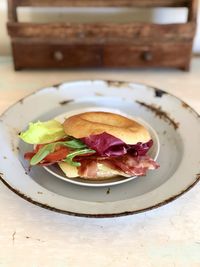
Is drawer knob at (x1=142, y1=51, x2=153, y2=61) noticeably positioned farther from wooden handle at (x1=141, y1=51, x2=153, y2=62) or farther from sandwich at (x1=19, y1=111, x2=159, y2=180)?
sandwich at (x1=19, y1=111, x2=159, y2=180)

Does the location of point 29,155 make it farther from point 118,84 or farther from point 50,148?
point 118,84

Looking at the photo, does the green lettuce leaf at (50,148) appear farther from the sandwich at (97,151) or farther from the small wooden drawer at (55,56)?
the small wooden drawer at (55,56)

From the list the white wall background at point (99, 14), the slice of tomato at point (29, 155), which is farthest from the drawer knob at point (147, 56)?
the slice of tomato at point (29, 155)

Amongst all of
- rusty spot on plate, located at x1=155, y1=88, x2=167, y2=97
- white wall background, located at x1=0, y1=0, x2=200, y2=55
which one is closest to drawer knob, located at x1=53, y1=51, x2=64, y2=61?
Result: white wall background, located at x1=0, y1=0, x2=200, y2=55

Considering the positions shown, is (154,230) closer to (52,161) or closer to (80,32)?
(52,161)

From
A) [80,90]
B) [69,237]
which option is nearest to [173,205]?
[69,237]

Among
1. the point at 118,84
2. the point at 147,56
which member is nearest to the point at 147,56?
the point at 147,56

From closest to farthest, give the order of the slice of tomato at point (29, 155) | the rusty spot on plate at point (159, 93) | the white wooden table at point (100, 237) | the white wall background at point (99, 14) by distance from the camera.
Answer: the white wooden table at point (100, 237) → the slice of tomato at point (29, 155) → the rusty spot on plate at point (159, 93) → the white wall background at point (99, 14)

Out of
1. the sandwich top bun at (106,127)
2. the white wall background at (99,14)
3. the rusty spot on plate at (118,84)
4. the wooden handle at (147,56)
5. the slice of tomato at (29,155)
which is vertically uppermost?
the white wall background at (99,14)
